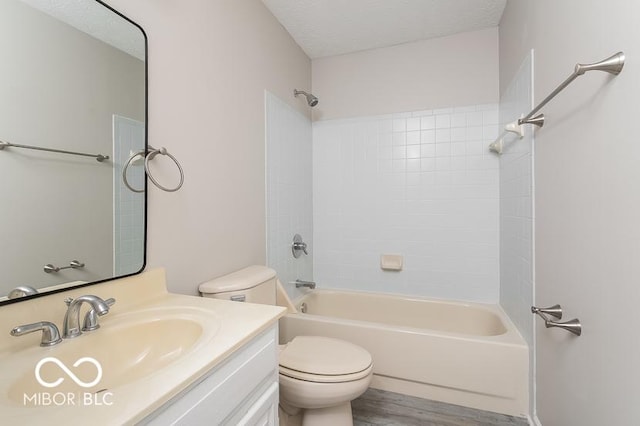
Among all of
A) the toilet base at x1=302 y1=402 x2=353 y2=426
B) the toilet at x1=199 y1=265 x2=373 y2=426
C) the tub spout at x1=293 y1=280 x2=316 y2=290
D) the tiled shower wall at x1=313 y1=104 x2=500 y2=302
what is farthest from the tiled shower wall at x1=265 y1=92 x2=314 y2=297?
the toilet base at x1=302 y1=402 x2=353 y2=426

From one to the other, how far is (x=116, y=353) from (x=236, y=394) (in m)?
0.38

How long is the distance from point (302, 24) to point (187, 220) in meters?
1.68

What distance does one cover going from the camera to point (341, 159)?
2.58 meters

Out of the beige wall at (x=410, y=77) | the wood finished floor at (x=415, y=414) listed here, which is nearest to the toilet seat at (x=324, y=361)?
the wood finished floor at (x=415, y=414)

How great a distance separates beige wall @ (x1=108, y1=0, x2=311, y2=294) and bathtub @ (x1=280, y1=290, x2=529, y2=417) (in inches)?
31.0

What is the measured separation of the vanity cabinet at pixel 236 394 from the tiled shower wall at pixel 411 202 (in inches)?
64.9

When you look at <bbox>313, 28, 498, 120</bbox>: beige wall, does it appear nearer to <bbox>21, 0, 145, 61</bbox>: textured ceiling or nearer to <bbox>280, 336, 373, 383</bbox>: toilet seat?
<bbox>21, 0, 145, 61</bbox>: textured ceiling

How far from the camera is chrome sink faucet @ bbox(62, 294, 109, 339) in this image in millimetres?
771

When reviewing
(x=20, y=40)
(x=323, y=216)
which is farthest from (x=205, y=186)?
(x=323, y=216)

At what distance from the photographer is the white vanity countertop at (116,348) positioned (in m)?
0.48

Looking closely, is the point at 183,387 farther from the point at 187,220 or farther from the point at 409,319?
the point at 409,319

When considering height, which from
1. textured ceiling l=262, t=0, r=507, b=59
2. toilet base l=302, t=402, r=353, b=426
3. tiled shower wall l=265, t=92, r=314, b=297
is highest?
textured ceiling l=262, t=0, r=507, b=59

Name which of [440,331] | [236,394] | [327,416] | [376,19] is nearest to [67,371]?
[236,394]

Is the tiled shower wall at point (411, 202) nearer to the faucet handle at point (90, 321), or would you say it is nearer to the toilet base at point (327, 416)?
the toilet base at point (327, 416)
